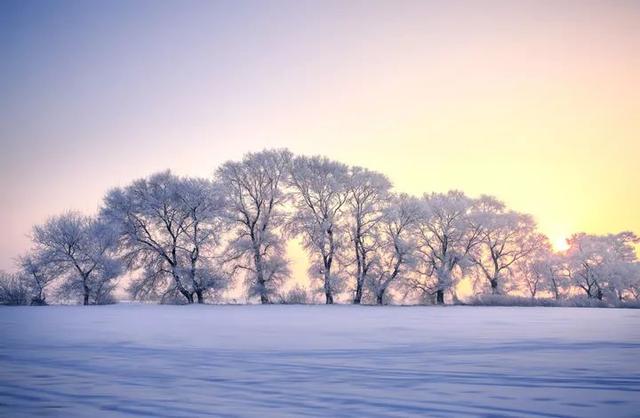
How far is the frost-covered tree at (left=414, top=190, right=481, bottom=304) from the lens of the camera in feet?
107

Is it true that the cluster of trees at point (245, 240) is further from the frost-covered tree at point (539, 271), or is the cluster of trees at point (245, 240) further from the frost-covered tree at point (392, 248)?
the frost-covered tree at point (539, 271)

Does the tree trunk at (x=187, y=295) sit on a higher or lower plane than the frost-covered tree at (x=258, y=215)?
lower

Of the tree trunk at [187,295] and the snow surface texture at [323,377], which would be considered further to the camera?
the tree trunk at [187,295]

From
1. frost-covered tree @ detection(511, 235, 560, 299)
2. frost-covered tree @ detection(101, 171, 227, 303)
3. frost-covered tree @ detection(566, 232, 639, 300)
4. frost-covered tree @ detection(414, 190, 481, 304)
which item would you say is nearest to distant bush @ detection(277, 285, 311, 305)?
frost-covered tree @ detection(101, 171, 227, 303)

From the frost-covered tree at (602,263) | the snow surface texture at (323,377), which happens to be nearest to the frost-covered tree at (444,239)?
the frost-covered tree at (602,263)

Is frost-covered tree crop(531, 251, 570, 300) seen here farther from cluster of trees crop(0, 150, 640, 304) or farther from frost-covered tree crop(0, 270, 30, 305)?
frost-covered tree crop(0, 270, 30, 305)

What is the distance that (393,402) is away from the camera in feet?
9.77

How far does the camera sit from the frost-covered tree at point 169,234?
95.0ft

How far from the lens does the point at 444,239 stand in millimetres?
34094

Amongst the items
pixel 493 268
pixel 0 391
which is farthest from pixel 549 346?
pixel 493 268

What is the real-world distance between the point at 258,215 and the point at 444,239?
1550 cm

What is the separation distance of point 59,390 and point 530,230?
4019 cm

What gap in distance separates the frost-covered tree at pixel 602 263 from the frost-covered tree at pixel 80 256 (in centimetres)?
3858

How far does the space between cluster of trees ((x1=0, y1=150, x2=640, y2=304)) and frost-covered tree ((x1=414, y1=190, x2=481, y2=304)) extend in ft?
0.61
